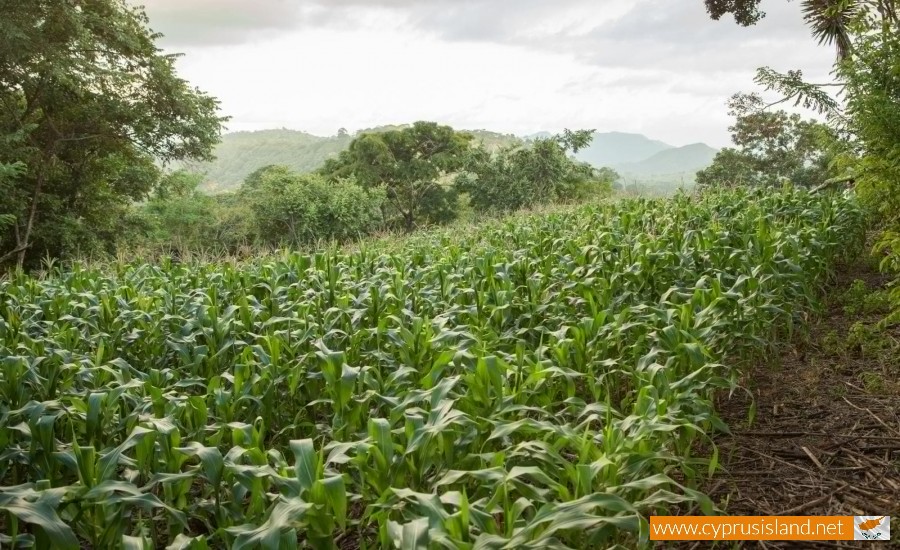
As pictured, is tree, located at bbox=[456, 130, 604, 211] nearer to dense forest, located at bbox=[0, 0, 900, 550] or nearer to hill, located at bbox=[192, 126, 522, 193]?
dense forest, located at bbox=[0, 0, 900, 550]

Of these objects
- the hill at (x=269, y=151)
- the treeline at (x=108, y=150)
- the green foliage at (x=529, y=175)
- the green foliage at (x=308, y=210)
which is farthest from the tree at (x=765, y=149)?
the hill at (x=269, y=151)

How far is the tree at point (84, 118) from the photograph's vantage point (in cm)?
1678

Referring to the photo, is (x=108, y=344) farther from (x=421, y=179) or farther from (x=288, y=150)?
(x=288, y=150)

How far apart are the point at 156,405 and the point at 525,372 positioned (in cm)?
202

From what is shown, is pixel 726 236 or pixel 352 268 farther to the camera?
pixel 352 268

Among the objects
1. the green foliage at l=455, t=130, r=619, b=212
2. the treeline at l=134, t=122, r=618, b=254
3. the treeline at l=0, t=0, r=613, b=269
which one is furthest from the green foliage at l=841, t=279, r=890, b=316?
the green foliage at l=455, t=130, r=619, b=212

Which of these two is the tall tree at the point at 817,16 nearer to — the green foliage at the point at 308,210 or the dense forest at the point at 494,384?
the dense forest at the point at 494,384

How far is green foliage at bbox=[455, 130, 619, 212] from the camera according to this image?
2892cm

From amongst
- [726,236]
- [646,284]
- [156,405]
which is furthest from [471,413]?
[726,236]

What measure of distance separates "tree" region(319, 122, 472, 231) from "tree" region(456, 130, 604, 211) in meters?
2.32

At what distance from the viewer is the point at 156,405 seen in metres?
3.05

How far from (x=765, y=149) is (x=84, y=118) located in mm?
30938

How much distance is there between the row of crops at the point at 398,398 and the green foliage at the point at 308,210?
19170 mm

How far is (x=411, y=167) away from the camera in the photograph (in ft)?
111
